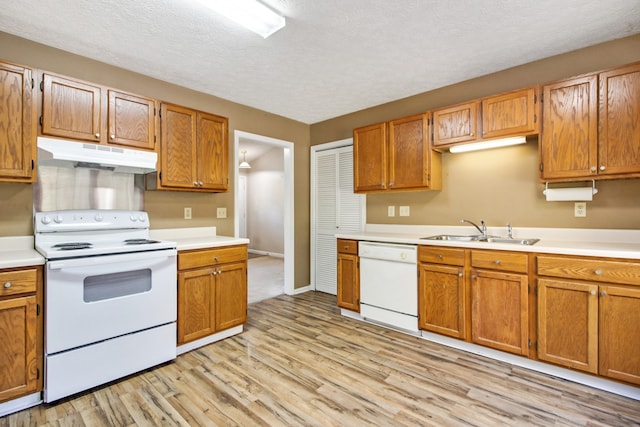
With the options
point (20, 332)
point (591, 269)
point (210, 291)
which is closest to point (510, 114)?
point (591, 269)

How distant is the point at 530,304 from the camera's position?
2.31 metres

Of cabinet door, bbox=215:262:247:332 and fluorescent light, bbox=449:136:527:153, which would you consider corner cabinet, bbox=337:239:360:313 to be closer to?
cabinet door, bbox=215:262:247:332

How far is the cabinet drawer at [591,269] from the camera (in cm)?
193

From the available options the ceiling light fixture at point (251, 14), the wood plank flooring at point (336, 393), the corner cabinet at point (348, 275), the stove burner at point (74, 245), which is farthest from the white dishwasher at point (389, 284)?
the stove burner at point (74, 245)

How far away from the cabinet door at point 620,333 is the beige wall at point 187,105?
3.25 m

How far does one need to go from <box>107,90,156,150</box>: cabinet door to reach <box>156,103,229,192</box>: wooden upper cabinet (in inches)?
4.0

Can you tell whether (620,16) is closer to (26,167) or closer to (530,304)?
(530,304)

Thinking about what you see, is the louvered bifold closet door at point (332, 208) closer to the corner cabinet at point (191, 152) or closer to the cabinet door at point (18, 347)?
the corner cabinet at point (191, 152)

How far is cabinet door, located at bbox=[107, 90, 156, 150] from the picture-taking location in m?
2.52

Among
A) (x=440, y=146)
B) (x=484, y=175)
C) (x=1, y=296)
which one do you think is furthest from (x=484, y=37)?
(x=1, y=296)

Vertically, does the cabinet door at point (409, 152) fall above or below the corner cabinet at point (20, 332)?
above

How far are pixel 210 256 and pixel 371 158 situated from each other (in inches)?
79.6

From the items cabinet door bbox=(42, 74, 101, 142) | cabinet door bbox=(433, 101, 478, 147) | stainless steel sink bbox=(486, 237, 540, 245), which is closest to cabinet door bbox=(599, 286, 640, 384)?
stainless steel sink bbox=(486, 237, 540, 245)

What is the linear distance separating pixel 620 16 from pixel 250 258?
23.3ft
